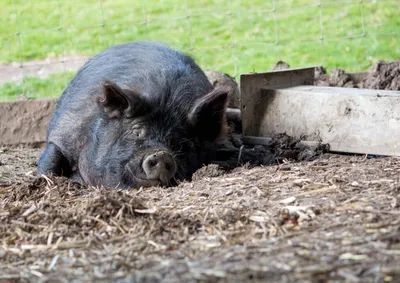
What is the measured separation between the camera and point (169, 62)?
6.88 m

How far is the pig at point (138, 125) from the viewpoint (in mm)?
5977

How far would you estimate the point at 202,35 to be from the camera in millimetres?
13047

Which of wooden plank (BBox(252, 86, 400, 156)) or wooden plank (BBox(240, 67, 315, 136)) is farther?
wooden plank (BBox(240, 67, 315, 136))

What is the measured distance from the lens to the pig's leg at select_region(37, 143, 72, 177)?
6.66 m

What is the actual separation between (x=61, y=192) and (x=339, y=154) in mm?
2306

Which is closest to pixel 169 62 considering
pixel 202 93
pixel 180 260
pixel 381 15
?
pixel 202 93

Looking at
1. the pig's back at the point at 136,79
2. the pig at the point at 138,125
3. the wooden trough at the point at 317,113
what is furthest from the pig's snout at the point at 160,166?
the wooden trough at the point at 317,113

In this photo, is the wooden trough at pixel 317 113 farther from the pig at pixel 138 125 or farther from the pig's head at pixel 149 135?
the pig's head at pixel 149 135

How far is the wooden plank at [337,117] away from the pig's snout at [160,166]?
1538mm

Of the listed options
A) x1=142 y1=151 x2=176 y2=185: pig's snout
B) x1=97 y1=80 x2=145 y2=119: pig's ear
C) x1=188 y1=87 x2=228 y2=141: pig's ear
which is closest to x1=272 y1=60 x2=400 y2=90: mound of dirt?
x1=188 y1=87 x2=228 y2=141: pig's ear

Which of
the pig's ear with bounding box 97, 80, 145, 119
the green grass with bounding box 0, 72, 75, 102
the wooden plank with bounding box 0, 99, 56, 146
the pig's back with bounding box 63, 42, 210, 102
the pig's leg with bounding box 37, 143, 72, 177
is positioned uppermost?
the pig's back with bounding box 63, 42, 210, 102

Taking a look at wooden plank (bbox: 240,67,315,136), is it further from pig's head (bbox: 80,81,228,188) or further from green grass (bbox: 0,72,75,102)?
green grass (bbox: 0,72,75,102)

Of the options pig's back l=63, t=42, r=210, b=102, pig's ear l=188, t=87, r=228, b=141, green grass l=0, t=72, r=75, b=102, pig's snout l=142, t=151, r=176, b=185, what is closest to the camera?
pig's snout l=142, t=151, r=176, b=185

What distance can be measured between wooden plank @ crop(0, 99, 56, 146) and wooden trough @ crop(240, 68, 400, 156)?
225 cm
